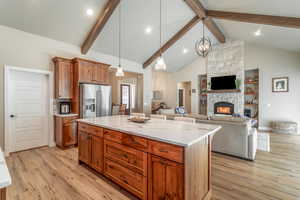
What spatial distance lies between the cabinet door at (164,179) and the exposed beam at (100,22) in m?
3.69

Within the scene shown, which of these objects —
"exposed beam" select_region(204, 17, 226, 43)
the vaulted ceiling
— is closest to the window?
the vaulted ceiling

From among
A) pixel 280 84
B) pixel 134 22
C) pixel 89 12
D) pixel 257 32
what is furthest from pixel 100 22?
pixel 280 84

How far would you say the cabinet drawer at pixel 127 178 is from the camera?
1774mm

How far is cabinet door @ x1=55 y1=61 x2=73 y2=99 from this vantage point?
4.00 meters

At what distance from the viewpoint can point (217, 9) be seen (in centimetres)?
451

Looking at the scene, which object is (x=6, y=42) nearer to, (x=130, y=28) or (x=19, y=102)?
(x=19, y=102)

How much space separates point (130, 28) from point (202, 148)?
4.38m

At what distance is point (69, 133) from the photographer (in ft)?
13.0

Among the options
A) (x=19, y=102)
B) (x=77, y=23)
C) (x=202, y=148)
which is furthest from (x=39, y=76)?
(x=202, y=148)

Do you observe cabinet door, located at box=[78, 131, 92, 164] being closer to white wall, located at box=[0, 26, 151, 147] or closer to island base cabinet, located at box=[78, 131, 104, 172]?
island base cabinet, located at box=[78, 131, 104, 172]

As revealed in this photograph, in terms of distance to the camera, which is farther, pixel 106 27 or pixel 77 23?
pixel 106 27

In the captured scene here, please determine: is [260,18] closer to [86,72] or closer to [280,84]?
[280,84]

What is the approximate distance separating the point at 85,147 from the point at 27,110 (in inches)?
95.5

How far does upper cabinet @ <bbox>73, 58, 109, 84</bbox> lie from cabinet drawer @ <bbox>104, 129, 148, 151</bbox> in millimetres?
2580
